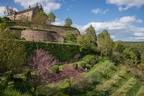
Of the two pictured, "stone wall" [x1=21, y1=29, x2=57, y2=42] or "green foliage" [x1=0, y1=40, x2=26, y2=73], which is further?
"stone wall" [x1=21, y1=29, x2=57, y2=42]

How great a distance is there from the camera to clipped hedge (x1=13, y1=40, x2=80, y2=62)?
68.1 ft

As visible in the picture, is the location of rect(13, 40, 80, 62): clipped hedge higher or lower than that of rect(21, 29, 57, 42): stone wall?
lower

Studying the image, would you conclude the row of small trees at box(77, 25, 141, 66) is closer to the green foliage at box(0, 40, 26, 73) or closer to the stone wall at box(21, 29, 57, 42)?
the stone wall at box(21, 29, 57, 42)

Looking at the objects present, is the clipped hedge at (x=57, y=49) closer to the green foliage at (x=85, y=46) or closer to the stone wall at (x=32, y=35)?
the green foliage at (x=85, y=46)

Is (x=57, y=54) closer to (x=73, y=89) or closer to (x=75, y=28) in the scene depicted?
(x=73, y=89)

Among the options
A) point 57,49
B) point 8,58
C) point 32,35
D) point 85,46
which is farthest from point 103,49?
point 8,58

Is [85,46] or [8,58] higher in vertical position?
[85,46]

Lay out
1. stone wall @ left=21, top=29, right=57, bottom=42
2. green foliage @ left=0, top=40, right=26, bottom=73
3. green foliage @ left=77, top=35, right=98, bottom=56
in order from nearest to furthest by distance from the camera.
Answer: green foliage @ left=0, top=40, right=26, bottom=73 < green foliage @ left=77, top=35, right=98, bottom=56 < stone wall @ left=21, top=29, right=57, bottom=42

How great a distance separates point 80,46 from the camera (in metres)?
29.7

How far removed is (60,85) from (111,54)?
22.7m

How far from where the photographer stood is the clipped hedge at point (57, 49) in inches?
817

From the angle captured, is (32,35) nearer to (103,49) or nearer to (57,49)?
(57,49)

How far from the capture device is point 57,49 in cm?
2464

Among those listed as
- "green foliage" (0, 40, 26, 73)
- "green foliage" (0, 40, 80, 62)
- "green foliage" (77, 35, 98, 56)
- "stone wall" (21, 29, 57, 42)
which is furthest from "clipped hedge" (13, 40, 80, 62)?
"green foliage" (0, 40, 26, 73)
